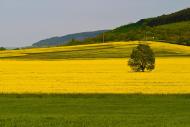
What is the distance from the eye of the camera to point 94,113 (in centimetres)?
1727

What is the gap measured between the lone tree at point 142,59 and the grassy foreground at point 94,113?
27729 millimetres

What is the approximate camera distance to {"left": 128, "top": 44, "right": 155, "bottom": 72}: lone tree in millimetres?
53656

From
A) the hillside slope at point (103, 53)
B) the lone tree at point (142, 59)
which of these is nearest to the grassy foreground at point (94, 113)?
the lone tree at point (142, 59)

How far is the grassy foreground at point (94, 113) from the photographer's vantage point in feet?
44.0

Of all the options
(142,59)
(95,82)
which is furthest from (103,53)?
(95,82)

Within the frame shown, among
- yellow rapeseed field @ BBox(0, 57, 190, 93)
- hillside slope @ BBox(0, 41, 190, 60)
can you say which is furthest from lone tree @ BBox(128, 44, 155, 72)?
hillside slope @ BBox(0, 41, 190, 60)

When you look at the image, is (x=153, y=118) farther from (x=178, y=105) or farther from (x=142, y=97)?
(x=142, y=97)

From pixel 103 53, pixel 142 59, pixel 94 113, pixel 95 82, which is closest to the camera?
pixel 94 113

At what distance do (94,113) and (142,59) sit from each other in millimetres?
37464

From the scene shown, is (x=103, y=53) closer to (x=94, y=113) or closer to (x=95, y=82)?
(x=95, y=82)

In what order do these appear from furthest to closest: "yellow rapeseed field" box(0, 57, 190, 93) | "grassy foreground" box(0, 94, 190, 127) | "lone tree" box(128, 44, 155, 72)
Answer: "lone tree" box(128, 44, 155, 72) < "yellow rapeseed field" box(0, 57, 190, 93) < "grassy foreground" box(0, 94, 190, 127)

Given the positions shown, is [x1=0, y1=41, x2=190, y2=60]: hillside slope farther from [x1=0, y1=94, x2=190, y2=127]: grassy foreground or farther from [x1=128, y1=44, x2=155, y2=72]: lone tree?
[x1=0, y1=94, x2=190, y2=127]: grassy foreground

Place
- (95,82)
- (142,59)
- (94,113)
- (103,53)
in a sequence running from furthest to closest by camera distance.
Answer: (103,53)
(142,59)
(95,82)
(94,113)

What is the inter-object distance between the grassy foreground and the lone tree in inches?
1092
